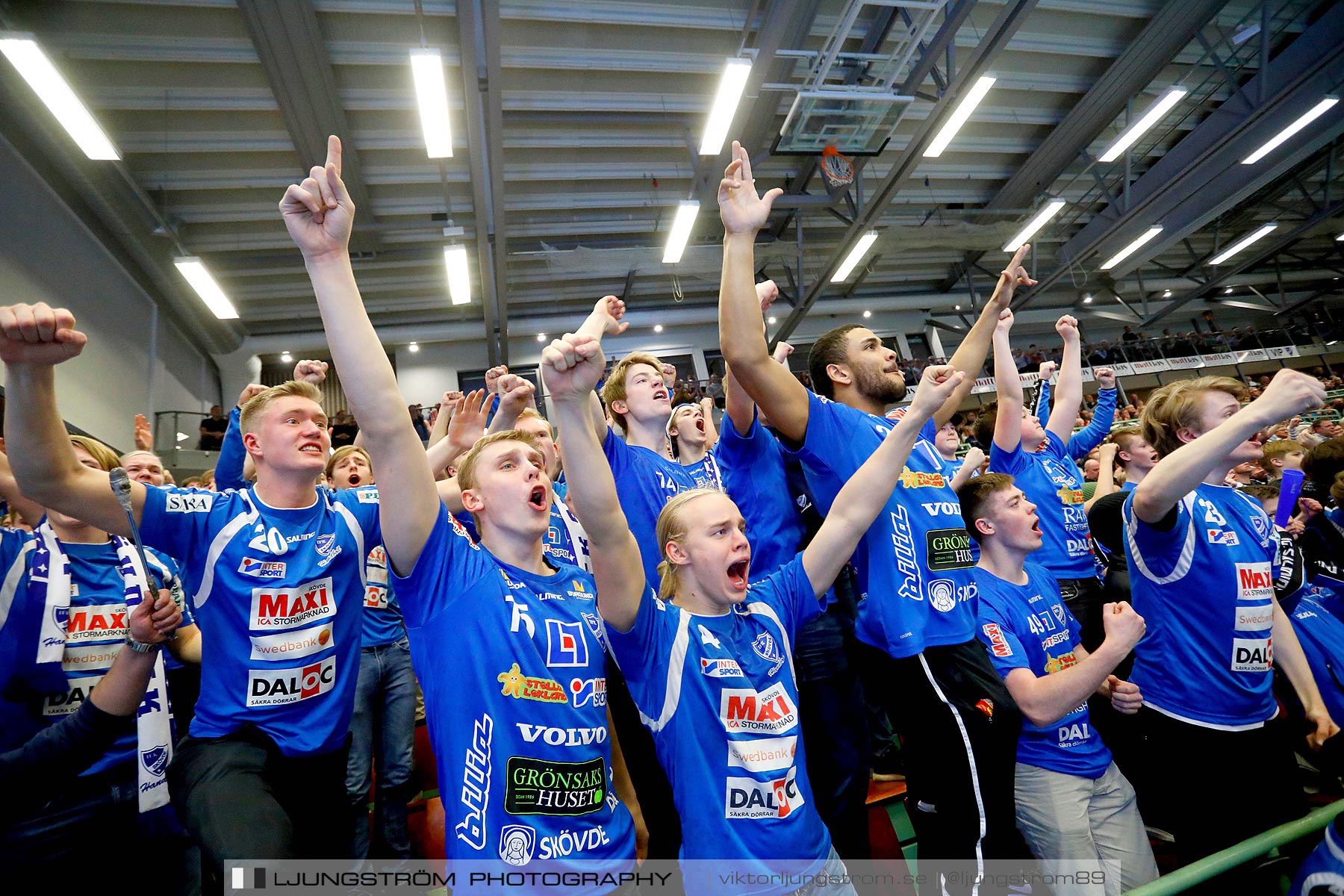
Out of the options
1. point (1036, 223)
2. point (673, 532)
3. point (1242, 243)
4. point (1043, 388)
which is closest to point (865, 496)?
point (673, 532)

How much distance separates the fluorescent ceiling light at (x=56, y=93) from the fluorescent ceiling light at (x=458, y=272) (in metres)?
3.48

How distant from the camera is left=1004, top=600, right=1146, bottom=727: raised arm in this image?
1.85 m

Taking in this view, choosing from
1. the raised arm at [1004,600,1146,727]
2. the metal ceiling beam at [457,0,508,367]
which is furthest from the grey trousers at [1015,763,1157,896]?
the metal ceiling beam at [457,0,508,367]

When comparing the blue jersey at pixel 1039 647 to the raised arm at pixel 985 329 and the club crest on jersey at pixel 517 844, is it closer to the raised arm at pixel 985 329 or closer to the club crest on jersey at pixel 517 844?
the raised arm at pixel 985 329

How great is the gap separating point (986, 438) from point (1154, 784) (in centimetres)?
252

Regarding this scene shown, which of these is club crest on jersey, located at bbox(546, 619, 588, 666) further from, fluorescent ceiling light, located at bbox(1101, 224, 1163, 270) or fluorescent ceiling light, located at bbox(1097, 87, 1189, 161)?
fluorescent ceiling light, located at bbox(1101, 224, 1163, 270)

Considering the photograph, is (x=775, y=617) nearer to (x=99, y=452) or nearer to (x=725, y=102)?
(x=99, y=452)

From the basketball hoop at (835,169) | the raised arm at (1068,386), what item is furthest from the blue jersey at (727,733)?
the basketball hoop at (835,169)

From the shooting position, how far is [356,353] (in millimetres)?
1459

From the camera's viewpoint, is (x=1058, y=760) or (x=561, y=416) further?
(x=1058, y=760)

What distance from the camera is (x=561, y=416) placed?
1395 mm

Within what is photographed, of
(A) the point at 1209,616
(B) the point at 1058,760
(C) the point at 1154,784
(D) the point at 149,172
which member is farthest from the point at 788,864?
(D) the point at 149,172

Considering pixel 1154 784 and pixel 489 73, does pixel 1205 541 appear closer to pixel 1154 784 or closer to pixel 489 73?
pixel 1154 784

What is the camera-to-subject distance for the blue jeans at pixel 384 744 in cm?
265
